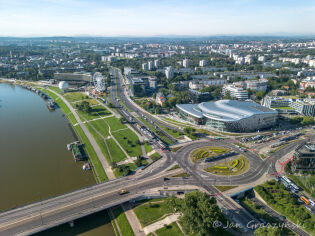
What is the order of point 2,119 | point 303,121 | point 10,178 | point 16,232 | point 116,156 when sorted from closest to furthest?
point 16,232, point 10,178, point 116,156, point 303,121, point 2,119

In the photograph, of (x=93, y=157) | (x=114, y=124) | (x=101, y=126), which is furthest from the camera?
(x=114, y=124)

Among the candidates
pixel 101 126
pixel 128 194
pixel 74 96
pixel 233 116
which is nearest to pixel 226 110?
pixel 233 116

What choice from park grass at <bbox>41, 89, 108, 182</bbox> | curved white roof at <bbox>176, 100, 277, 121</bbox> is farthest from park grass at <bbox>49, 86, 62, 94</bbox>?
curved white roof at <bbox>176, 100, 277, 121</bbox>

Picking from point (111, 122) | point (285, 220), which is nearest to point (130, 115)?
point (111, 122)

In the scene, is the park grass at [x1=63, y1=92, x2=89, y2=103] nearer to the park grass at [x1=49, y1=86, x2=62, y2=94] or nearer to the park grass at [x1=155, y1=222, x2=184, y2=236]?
the park grass at [x1=49, y1=86, x2=62, y2=94]

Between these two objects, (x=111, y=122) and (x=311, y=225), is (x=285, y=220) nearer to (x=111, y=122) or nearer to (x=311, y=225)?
(x=311, y=225)

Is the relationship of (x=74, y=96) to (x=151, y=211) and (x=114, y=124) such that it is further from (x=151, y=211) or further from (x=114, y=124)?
(x=151, y=211)
